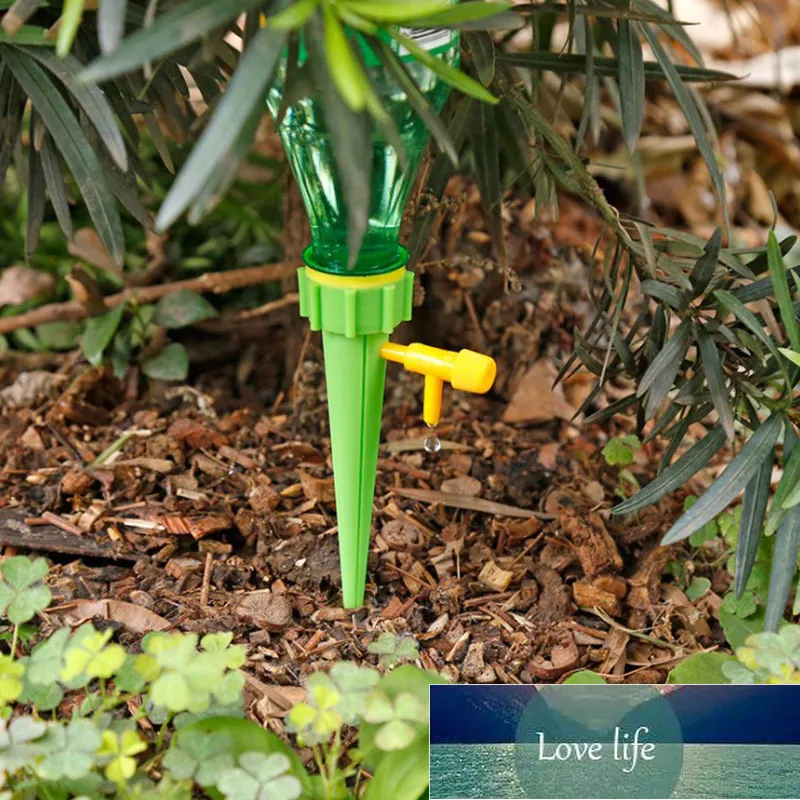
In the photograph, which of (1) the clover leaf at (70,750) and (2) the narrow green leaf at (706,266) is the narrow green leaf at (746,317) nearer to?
(2) the narrow green leaf at (706,266)

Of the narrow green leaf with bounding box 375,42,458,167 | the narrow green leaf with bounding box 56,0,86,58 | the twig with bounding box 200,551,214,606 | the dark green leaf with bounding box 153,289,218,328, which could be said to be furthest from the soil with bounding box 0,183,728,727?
the narrow green leaf with bounding box 56,0,86,58

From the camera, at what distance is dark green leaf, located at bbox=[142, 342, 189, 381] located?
5.11ft

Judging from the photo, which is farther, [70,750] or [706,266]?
[706,266]

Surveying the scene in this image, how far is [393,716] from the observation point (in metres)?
0.90

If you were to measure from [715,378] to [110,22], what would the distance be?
0.66 metres

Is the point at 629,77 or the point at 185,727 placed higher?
the point at 629,77

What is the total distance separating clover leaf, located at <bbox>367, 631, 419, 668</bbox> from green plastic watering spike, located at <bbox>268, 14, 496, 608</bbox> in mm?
162

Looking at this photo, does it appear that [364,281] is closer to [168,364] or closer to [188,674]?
[188,674]

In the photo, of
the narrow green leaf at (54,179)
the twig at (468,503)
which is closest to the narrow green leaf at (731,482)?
the twig at (468,503)

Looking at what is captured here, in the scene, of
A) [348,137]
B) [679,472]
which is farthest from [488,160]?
[348,137]

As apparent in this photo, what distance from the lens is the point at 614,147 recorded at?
7.97ft

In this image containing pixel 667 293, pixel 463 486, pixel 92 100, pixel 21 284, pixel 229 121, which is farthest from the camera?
pixel 21 284

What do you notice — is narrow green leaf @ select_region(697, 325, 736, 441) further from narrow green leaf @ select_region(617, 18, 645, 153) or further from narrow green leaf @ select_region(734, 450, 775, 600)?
narrow green leaf @ select_region(617, 18, 645, 153)

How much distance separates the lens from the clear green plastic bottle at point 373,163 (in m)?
0.92
